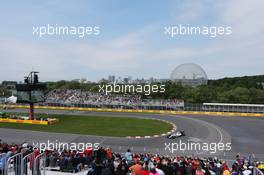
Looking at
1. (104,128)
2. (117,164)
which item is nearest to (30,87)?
(104,128)

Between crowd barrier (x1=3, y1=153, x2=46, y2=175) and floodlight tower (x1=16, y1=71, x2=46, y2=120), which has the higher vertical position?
floodlight tower (x1=16, y1=71, x2=46, y2=120)

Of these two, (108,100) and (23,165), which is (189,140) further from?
(108,100)

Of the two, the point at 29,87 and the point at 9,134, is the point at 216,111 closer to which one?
the point at 29,87

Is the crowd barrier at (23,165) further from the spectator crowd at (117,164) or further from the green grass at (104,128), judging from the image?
the green grass at (104,128)

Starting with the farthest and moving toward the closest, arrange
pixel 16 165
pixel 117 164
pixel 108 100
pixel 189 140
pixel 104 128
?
pixel 108 100, pixel 104 128, pixel 189 140, pixel 117 164, pixel 16 165

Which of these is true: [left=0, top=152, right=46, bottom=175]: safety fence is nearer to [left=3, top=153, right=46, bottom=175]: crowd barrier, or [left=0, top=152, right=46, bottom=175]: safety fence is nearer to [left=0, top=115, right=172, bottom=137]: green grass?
[left=3, top=153, right=46, bottom=175]: crowd barrier

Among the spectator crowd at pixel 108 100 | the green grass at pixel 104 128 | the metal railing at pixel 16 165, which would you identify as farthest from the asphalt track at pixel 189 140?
the spectator crowd at pixel 108 100

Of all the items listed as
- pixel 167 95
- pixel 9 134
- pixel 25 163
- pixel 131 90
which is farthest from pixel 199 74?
pixel 25 163

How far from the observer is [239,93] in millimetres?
63906

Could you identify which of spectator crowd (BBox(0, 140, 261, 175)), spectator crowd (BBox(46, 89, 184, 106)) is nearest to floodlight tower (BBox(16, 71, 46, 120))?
spectator crowd (BBox(46, 89, 184, 106))

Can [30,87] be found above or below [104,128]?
above

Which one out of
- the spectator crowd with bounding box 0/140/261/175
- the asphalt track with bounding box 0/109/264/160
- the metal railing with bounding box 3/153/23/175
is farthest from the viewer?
the asphalt track with bounding box 0/109/264/160

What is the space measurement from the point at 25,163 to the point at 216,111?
47922 mm

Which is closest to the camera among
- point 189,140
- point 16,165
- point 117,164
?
point 16,165
